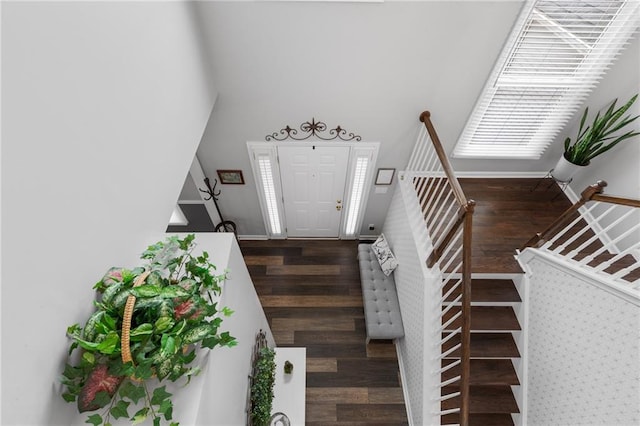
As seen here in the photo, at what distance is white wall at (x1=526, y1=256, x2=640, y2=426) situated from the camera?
2123 millimetres

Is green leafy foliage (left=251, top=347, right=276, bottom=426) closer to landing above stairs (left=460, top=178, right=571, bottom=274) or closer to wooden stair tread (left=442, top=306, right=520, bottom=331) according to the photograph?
wooden stair tread (left=442, top=306, right=520, bottom=331)

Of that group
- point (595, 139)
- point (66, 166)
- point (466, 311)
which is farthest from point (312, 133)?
point (595, 139)

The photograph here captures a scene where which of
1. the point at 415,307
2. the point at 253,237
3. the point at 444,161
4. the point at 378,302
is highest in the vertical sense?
the point at 253,237

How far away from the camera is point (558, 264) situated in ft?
8.63

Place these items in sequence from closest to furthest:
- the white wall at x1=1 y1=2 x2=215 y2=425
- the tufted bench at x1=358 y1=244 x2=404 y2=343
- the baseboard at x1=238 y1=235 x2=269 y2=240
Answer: the white wall at x1=1 y1=2 x2=215 y2=425, the tufted bench at x1=358 y1=244 x2=404 y2=343, the baseboard at x1=238 y1=235 x2=269 y2=240

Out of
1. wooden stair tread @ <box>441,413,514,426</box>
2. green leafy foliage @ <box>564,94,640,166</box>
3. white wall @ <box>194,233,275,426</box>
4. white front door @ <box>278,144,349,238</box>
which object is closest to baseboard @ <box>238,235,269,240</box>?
white front door @ <box>278,144,349,238</box>

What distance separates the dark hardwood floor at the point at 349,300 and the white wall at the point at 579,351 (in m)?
0.27

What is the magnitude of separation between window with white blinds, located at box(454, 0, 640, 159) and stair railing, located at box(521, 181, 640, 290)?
1.00 meters

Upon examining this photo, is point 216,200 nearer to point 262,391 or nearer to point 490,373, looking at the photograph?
point 262,391

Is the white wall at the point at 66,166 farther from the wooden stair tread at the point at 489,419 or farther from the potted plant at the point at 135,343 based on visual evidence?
the wooden stair tread at the point at 489,419

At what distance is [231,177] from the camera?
400 cm

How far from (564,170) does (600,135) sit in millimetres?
554

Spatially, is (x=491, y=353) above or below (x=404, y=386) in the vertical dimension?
above

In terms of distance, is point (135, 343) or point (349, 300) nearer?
point (135, 343)
